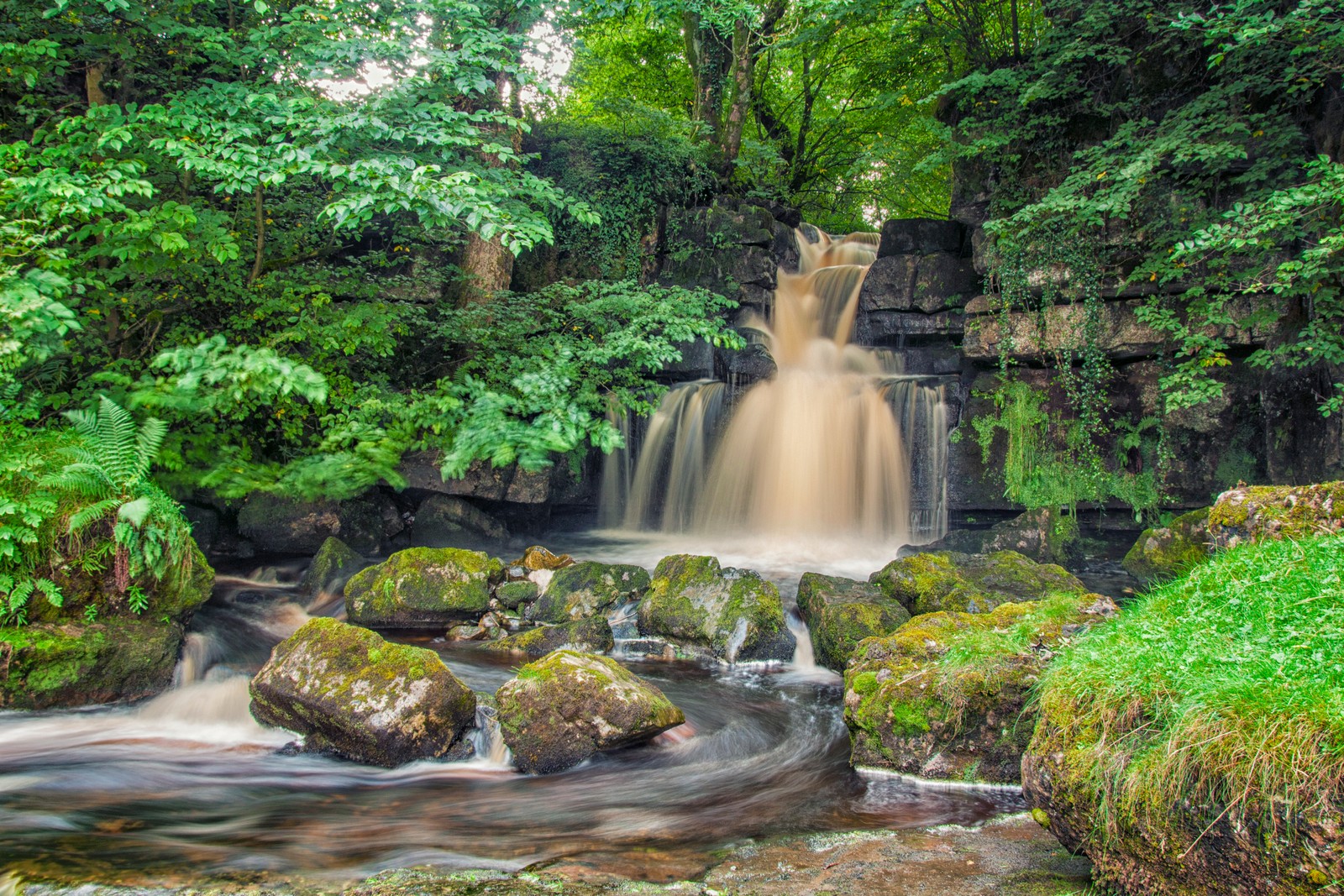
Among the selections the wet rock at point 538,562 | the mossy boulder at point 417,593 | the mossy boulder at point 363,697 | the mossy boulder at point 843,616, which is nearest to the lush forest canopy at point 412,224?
the mossy boulder at point 417,593

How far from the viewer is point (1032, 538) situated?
378 inches

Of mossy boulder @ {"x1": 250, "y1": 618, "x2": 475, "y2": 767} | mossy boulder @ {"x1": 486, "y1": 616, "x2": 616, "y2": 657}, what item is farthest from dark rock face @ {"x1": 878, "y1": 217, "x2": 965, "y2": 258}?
mossy boulder @ {"x1": 250, "y1": 618, "x2": 475, "y2": 767}

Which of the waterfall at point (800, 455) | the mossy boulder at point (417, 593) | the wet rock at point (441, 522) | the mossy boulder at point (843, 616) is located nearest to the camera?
the mossy boulder at point (843, 616)

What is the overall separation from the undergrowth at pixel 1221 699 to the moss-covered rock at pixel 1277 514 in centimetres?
92

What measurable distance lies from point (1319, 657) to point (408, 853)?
3887 mm

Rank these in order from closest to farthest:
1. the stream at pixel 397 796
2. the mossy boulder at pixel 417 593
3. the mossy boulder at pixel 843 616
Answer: the stream at pixel 397 796
the mossy boulder at pixel 843 616
the mossy boulder at pixel 417 593

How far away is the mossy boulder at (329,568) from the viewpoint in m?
8.07

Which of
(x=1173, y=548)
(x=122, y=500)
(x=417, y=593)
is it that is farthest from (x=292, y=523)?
(x=1173, y=548)

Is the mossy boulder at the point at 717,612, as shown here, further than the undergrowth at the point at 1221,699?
Yes

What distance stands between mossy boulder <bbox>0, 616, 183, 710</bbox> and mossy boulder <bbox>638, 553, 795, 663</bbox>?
159 inches

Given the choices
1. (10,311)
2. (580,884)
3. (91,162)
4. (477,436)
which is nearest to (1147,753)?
(580,884)

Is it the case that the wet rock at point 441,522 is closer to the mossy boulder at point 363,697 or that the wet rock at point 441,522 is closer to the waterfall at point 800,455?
the waterfall at point 800,455

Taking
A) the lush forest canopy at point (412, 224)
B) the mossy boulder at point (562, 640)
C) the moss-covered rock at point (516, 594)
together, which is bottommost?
the mossy boulder at point (562, 640)

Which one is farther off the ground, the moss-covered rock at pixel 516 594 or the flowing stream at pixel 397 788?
the moss-covered rock at pixel 516 594
